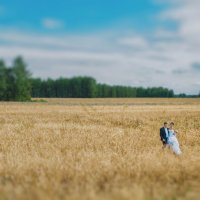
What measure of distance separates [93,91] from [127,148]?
521 ft

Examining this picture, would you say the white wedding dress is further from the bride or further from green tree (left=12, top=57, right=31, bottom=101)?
green tree (left=12, top=57, right=31, bottom=101)

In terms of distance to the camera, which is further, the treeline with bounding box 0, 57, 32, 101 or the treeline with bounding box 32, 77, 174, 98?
the treeline with bounding box 32, 77, 174, 98

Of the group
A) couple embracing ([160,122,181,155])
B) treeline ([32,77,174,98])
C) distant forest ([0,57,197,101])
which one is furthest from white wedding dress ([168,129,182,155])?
treeline ([32,77,174,98])

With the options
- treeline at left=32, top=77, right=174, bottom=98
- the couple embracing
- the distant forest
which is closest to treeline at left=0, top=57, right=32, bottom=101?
the distant forest

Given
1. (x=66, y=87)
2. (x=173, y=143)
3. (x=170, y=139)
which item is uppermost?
(x=66, y=87)

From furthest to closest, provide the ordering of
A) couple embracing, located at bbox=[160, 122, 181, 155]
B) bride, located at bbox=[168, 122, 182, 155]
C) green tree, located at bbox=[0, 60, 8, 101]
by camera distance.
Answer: green tree, located at bbox=[0, 60, 8, 101] → couple embracing, located at bbox=[160, 122, 181, 155] → bride, located at bbox=[168, 122, 182, 155]

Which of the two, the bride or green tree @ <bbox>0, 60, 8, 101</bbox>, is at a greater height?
green tree @ <bbox>0, 60, 8, 101</bbox>

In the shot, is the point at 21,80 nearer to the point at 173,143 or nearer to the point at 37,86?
the point at 173,143

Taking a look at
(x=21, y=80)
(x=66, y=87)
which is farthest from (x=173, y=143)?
(x=66, y=87)

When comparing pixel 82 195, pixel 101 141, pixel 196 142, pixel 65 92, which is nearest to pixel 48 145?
pixel 101 141

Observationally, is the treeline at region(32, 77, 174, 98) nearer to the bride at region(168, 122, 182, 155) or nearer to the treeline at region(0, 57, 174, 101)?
the treeline at region(0, 57, 174, 101)

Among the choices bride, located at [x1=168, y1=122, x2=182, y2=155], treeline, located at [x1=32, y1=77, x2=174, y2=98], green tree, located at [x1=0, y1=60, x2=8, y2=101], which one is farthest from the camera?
treeline, located at [x1=32, y1=77, x2=174, y2=98]

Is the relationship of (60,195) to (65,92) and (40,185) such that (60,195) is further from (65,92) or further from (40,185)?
(65,92)

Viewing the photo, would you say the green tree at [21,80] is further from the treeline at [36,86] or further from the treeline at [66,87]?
the treeline at [66,87]
